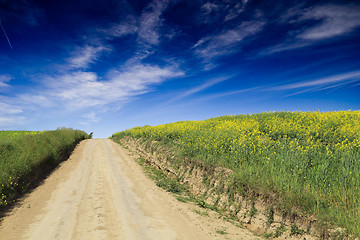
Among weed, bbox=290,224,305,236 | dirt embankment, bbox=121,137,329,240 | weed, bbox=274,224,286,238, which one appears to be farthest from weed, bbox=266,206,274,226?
weed, bbox=290,224,305,236

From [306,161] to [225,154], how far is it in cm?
379

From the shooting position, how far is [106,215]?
6.59 m

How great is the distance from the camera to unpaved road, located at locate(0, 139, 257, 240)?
5664mm

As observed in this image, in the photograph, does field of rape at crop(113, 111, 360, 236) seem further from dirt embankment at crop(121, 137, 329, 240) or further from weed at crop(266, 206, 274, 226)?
weed at crop(266, 206, 274, 226)

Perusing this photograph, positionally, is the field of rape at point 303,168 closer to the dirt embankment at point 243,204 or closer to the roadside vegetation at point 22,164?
the dirt embankment at point 243,204

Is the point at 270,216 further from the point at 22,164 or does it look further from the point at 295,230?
the point at 22,164

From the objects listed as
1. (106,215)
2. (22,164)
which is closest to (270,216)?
(106,215)

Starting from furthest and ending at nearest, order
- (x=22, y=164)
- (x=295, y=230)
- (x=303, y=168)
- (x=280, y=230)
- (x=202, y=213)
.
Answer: (x=22, y=164) → (x=202, y=213) → (x=303, y=168) → (x=280, y=230) → (x=295, y=230)

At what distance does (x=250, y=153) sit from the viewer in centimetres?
962

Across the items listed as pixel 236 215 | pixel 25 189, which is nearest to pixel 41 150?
pixel 25 189

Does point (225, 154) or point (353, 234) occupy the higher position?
point (225, 154)

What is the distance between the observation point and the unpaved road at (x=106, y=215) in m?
5.66

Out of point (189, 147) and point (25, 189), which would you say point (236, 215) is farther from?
point (25, 189)

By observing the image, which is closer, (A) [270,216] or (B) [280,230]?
(B) [280,230]
